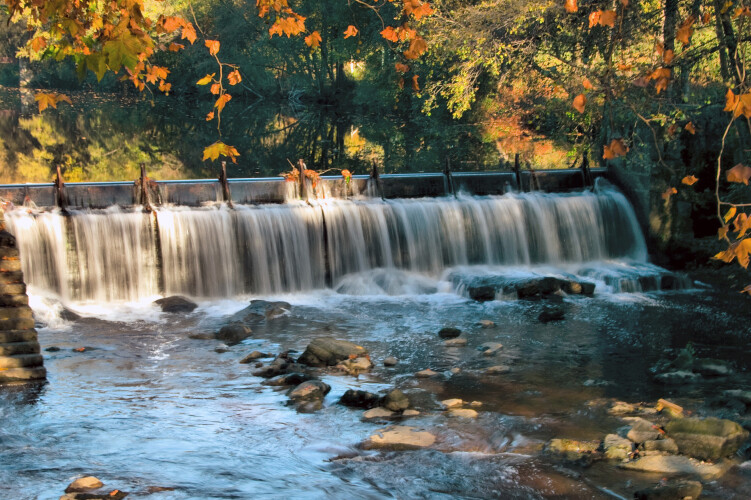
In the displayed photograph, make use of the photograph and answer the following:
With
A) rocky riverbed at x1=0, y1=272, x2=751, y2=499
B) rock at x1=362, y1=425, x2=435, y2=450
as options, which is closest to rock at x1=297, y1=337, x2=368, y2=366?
rocky riverbed at x1=0, y1=272, x2=751, y2=499

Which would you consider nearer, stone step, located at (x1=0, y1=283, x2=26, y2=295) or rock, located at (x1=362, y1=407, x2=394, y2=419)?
rock, located at (x1=362, y1=407, x2=394, y2=419)

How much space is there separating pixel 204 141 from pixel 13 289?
24.1 metres

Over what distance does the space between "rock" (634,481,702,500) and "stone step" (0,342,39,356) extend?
21.9 ft

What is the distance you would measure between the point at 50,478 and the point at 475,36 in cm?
1631

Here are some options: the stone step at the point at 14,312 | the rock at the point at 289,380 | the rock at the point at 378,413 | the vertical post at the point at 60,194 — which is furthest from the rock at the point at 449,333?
the vertical post at the point at 60,194

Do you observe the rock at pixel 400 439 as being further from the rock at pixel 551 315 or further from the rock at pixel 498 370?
the rock at pixel 551 315

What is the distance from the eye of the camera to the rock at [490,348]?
10.6m

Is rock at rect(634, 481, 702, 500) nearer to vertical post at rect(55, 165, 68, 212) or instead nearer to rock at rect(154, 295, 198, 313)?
rock at rect(154, 295, 198, 313)

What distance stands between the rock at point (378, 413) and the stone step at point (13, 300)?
3910 millimetres

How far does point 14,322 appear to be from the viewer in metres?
8.38

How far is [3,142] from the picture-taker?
29.6 meters

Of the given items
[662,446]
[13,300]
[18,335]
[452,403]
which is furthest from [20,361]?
[662,446]

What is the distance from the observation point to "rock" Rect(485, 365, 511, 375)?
31.4 ft

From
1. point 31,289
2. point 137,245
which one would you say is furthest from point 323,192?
point 31,289
